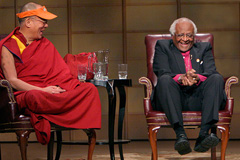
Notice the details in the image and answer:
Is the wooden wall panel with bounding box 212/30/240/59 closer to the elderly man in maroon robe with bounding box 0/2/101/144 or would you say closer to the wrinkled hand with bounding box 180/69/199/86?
the wrinkled hand with bounding box 180/69/199/86

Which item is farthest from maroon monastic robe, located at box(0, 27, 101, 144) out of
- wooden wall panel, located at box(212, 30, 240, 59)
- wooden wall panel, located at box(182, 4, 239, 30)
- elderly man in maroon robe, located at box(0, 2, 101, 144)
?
wooden wall panel, located at box(212, 30, 240, 59)

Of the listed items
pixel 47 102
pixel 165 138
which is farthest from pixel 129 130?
pixel 47 102

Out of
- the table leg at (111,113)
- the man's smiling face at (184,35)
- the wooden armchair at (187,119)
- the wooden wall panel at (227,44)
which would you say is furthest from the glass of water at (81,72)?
the wooden wall panel at (227,44)

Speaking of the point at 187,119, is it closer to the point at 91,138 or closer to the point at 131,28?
the point at 91,138

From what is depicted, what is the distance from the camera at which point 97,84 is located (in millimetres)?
3297

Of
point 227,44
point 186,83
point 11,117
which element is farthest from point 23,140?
point 227,44

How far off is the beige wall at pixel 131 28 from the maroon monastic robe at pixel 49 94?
6.24 feet

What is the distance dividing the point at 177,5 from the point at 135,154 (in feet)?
6.45

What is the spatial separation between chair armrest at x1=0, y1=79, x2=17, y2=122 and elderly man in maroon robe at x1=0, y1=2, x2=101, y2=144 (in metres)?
0.06

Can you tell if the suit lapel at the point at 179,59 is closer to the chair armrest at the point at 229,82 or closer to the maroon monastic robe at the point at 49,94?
the chair armrest at the point at 229,82

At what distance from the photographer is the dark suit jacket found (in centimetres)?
345

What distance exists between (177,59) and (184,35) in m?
0.19

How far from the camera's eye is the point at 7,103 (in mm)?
2836

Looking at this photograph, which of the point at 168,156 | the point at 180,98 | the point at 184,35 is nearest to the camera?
the point at 180,98
